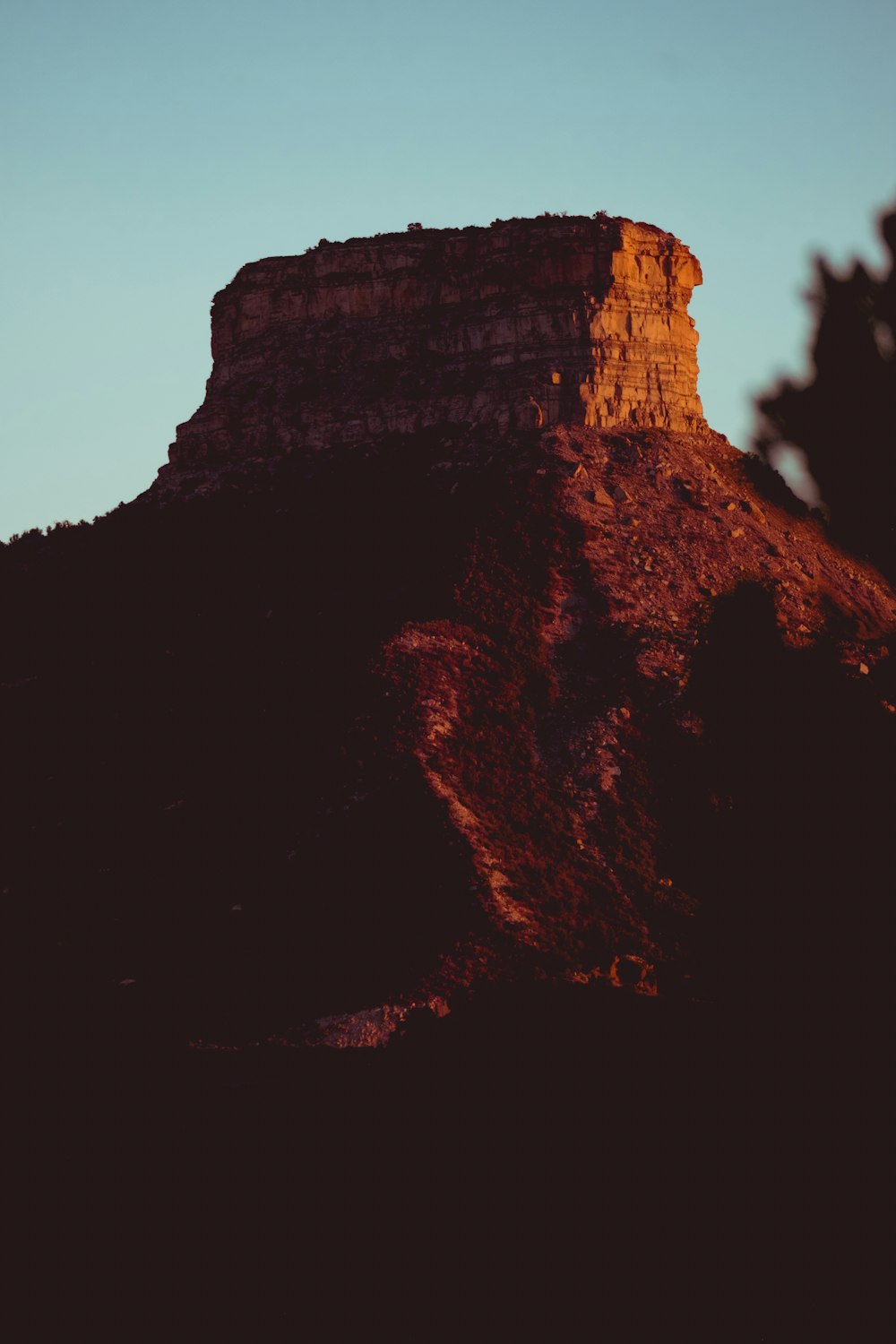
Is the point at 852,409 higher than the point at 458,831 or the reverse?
higher

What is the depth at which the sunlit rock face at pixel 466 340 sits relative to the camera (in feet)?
257

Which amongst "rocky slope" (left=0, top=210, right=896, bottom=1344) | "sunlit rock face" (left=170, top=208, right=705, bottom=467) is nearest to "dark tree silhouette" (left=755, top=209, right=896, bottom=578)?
"rocky slope" (left=0, top=210, right=896, bottom=1344)

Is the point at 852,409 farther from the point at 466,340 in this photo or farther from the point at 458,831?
the point at 466,340

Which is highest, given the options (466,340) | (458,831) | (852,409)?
(466,340)

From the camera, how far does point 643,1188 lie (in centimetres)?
2269

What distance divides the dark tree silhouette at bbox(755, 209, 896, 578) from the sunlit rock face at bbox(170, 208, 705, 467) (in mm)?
56500

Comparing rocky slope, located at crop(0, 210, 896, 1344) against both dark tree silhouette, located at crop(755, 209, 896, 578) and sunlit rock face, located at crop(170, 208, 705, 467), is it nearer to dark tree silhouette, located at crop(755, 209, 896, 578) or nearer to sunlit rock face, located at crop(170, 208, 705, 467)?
sunlit rock face, located at crop(170, 208, 705, 467)

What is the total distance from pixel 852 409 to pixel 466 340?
202 ft

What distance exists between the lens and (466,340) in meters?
80.8

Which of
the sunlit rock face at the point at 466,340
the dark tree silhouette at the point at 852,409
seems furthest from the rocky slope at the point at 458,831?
the dark tree silhouette at the point at 852,409

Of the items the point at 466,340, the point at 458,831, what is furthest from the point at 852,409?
the point at 466,340

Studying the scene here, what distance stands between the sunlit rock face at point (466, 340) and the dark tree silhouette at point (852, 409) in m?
56.5

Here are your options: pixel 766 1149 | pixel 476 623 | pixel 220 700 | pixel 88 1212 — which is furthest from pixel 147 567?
pixel 766 1149

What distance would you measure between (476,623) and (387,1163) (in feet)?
134
